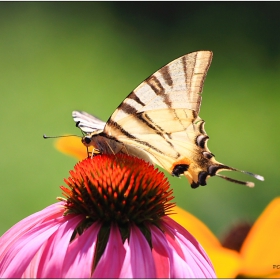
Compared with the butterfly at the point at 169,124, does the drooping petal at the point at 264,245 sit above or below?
below

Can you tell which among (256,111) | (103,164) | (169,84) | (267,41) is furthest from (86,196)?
(267,41)

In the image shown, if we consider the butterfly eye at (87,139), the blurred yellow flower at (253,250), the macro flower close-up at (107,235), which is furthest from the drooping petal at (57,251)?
the blurred yellow flower at (253,250)

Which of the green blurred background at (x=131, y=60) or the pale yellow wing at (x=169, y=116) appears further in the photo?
the green blurred background at (x=131, y=60)

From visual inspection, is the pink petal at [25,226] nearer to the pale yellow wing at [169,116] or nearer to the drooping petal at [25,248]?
the drooping petal at [25,248]

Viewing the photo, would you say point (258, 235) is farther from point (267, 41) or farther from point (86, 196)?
point (267, 41)

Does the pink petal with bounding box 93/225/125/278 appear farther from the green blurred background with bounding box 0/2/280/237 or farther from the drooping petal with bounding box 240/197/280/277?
the green blurred background with bounding box 0/2/280/237

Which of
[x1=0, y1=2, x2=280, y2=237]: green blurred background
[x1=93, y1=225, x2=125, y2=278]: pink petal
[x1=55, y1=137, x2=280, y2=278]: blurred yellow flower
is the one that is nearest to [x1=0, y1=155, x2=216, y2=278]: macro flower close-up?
[x1=93, y1=225, x2=125, y2=278]: pink petal

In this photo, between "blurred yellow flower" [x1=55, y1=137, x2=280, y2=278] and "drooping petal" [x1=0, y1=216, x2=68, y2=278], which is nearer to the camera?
"drooping petal" [x1=0, y1=216, x2=68, y2=278]
